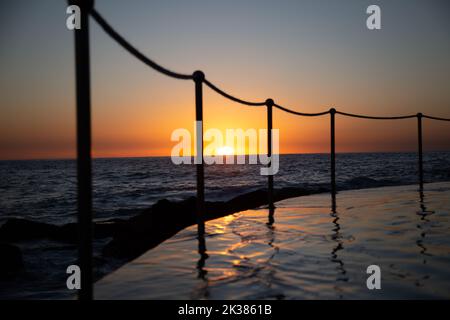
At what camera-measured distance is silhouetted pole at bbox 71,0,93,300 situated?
186cm

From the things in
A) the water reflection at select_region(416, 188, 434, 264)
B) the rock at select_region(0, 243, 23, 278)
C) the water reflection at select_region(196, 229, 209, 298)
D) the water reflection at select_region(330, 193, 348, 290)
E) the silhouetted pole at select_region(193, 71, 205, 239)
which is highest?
A: the silhouetted pole at select_region(193, 71, 205, 239)

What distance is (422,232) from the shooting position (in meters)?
4.02

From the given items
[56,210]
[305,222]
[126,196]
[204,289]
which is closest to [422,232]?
[305,222]

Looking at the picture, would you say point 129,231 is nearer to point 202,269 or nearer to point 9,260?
point 9,260

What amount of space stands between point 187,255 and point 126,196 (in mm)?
18766

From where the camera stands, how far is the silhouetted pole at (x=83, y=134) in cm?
186

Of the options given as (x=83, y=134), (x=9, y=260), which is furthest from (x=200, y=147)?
(x=9, y=260)

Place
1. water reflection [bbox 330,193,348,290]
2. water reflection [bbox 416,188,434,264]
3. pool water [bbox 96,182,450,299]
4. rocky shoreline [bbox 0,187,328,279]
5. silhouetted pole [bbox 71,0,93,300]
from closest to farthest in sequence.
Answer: silhouetted pole [bbox 71,0,93,300] < pool water [bbox 96,182,450,299] < water reflection [bbox 330,193,348,290] < water reflection [bbox 416,188,434,264] < rocky shoreline [bbox 0,187,328,279]

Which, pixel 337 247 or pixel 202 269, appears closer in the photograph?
pixel 202 269

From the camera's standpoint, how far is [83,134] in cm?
187

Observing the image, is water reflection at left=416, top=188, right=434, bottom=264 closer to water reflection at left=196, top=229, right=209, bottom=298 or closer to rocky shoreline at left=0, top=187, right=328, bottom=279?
water reflection at left=196, top=229, right=209, bottom=298

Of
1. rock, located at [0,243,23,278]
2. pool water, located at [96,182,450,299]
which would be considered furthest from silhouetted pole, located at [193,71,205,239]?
rock, located at [0,243,23,278]

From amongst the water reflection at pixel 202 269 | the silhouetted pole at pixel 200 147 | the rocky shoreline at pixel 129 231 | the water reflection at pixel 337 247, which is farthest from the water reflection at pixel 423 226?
the rocky shoreline at pixel 129 231

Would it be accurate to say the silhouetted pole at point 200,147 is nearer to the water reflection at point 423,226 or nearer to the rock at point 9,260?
the water reflection at point 423,226
